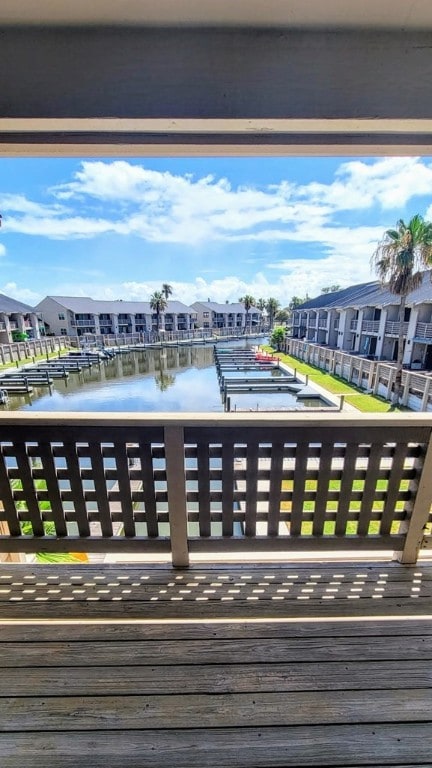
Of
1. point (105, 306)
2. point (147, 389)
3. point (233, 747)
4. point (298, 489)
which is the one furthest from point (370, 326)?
point (233, 747)

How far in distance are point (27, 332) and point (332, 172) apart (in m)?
5.98

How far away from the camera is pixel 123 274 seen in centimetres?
527

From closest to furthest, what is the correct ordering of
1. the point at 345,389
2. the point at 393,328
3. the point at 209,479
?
1. the point at 209,479
2. the point at 393,328
3. the point at 345,389

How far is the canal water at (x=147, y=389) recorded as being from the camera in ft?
31.0

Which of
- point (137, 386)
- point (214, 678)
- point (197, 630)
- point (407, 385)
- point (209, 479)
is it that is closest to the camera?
point (214, 678)

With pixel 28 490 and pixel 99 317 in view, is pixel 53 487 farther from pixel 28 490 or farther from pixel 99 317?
pixel 99 317

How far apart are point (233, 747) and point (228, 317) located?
31.7 feet

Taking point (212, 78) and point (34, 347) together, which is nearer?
point (212, 78)

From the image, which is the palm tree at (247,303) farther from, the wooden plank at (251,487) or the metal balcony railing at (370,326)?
the wooden plank at (251,487)

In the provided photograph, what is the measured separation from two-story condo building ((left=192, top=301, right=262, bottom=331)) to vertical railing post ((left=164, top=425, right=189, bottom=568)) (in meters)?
8.16

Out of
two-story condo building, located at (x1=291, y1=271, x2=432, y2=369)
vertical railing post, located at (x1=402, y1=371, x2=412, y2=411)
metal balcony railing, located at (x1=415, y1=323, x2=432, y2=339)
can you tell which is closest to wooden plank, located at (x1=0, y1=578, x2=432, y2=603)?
two-story condo building, located at (x1=291, y1=271, x2=432, y2=369)

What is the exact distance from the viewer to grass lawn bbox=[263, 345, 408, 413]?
29.9 ft

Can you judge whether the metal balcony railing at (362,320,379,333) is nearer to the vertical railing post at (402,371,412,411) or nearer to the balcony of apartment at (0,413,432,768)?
the vertical railing post at (402,371,412,411)

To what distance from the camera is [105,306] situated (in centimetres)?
775
